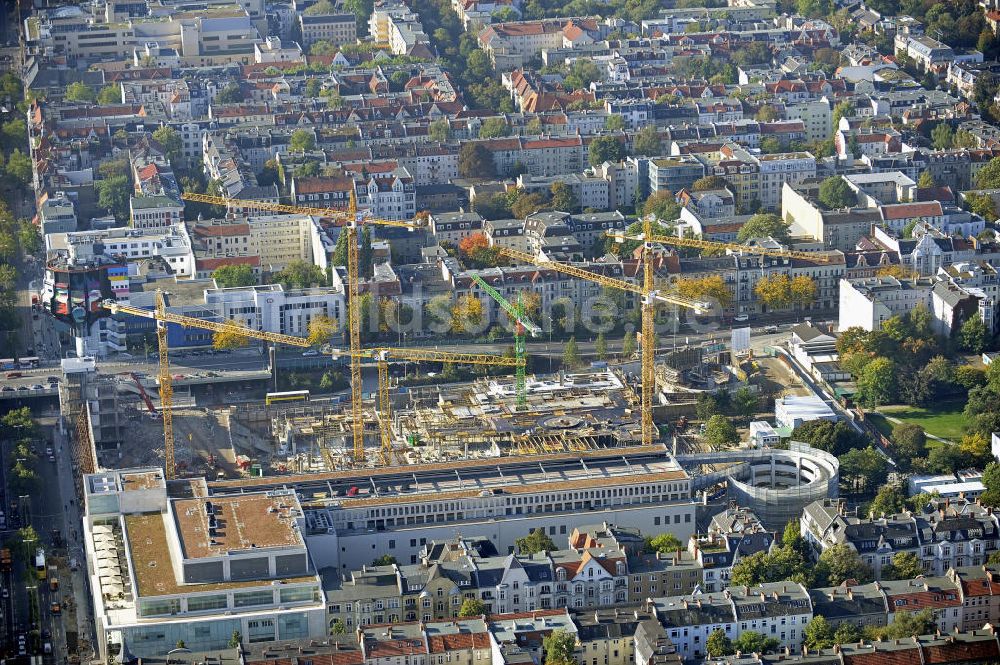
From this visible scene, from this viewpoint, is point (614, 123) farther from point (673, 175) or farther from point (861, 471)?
point (861, 471)

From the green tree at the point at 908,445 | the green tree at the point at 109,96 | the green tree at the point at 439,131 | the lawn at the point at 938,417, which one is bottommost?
the lawn at the point at 938,417

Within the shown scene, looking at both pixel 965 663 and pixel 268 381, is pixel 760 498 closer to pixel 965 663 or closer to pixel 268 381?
pixel 965 663

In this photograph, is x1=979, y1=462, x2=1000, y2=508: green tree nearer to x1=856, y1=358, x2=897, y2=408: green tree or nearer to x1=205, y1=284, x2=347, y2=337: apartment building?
x1=856, y1=358, x2=897, y2=408: green tree

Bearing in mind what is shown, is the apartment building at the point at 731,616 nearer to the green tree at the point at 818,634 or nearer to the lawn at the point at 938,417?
the green tree at the point at 818,634

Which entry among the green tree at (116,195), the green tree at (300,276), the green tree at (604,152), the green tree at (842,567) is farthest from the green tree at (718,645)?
the green tree at (604,152)

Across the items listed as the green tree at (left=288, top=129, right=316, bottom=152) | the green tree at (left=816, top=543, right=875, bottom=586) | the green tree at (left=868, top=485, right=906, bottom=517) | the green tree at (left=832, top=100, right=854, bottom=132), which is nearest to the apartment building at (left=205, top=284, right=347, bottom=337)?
the green tree at (left=288, top=129, right=316, bottom=152)

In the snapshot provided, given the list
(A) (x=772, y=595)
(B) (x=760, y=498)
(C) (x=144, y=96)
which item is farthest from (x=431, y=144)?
(A) (x=772, y=595)
